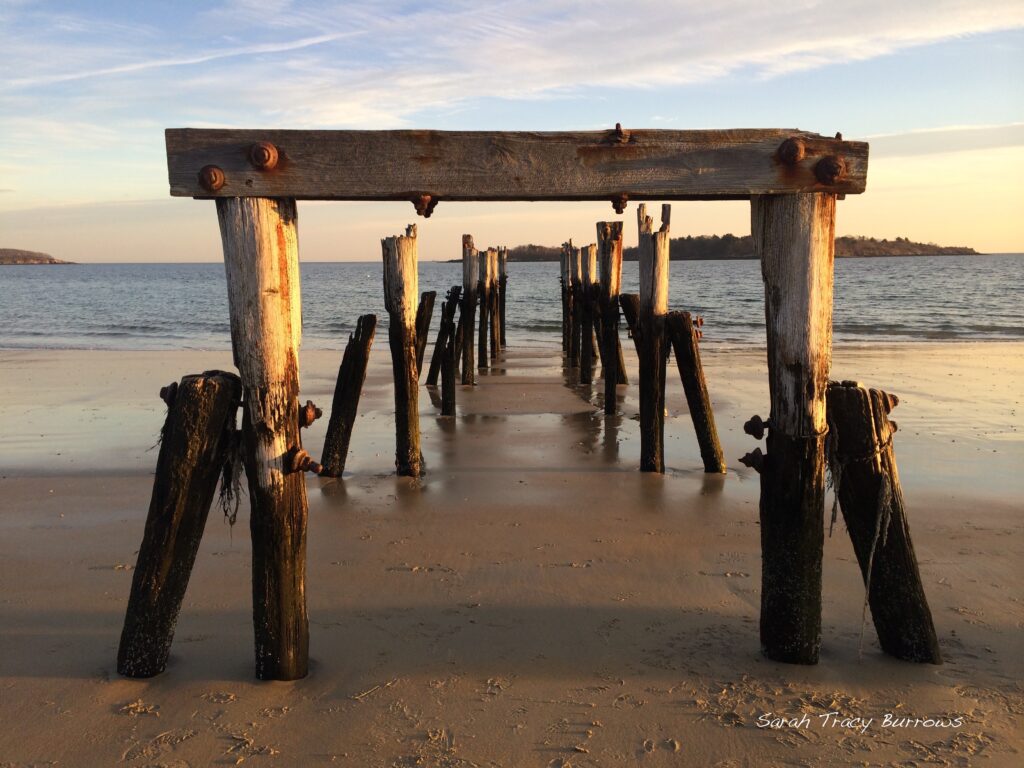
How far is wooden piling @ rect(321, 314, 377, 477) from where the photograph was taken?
8.51 metres

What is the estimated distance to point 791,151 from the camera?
3982 mm

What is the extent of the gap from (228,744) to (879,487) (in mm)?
3193

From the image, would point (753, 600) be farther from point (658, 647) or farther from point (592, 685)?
point (592, 685)

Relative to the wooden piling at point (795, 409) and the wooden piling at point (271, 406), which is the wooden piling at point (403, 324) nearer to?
the wooden piling at point (271, 406)

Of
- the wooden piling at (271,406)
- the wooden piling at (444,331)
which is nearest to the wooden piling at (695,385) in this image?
the wooden piling at (271,406)

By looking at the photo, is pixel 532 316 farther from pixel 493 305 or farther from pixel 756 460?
pixel 756 460

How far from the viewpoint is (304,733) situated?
3.76m

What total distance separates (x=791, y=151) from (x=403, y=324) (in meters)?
5.64

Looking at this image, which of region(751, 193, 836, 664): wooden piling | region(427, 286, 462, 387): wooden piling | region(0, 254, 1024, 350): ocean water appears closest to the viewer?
region(751, 193, 836, 664): wooden piling

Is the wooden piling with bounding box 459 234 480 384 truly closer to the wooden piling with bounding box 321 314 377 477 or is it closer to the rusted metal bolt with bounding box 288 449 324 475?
the wooden piling with bounding box 321 314 377 477

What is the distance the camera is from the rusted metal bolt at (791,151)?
13.1 feet

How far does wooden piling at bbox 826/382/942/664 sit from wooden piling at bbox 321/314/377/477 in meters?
5.21

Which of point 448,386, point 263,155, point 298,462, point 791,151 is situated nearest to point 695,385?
point 448,386

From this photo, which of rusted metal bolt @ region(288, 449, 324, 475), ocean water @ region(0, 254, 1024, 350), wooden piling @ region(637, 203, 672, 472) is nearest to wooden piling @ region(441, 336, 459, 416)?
wooden piling @ region(637, 203, 672, 472)
